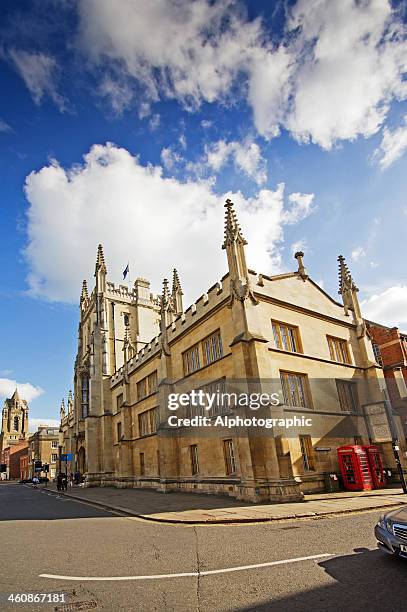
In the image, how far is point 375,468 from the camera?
18.2m

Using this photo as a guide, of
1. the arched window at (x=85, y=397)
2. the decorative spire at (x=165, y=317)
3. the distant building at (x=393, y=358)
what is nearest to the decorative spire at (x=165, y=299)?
the decorative spire at (x=165, y=317)

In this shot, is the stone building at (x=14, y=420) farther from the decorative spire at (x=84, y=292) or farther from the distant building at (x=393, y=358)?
the distant building at (x=393, y=358)

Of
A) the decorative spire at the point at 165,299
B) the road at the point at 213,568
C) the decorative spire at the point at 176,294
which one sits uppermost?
the decorative spire at the point at 176,294

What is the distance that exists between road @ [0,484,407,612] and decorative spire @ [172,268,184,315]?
21474 mm

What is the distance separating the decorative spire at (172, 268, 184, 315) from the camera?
102 feet

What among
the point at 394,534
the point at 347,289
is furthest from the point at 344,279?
the point at 394,534

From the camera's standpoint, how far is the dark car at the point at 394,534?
19.2 ft

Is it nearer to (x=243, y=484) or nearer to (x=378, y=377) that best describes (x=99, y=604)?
(x=243, y=484)

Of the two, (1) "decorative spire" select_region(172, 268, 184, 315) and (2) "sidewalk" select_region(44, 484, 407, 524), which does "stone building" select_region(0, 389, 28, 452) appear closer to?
(1) "decorative spire" select_region(172, 268, 184, 315)

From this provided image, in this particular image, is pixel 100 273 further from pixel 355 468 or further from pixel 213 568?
pixel 213 568

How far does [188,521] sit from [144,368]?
19.5 meters

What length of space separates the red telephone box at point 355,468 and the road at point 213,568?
7.41 meters

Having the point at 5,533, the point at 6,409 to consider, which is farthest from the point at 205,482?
the point at 6,409

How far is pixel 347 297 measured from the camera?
84.1 ft
